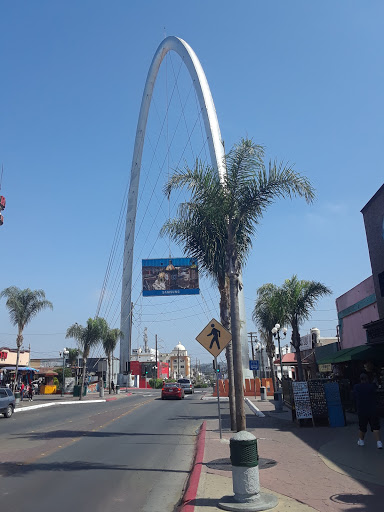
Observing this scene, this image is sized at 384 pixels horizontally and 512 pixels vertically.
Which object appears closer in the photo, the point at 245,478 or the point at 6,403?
the point at 245,478

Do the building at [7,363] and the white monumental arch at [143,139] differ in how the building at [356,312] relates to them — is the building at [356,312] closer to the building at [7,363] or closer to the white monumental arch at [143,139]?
the white monumental arch at [143,139]

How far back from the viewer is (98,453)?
11.6 meters

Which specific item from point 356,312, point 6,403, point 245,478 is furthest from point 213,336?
point 6,403

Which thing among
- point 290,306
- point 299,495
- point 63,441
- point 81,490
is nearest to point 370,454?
point 299,495

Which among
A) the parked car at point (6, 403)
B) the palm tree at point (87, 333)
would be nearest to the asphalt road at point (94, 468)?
the parked car at point (6, 403)

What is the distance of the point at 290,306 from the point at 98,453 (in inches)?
759

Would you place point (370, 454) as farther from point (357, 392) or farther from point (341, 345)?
point (341, 345)

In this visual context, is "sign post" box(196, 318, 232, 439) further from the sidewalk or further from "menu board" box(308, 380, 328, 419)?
"menu board" box(308, 380, 328, 419)

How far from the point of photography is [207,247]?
14.6 meters

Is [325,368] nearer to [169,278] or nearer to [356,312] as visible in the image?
[356,312]

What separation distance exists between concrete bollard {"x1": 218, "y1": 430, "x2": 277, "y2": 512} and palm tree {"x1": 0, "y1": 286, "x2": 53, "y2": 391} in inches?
1411

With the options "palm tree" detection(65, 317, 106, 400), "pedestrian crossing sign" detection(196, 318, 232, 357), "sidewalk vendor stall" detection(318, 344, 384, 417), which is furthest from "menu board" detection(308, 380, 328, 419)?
"palm tree" detection(65, 317, 106, 400)

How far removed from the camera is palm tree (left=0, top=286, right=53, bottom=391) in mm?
39312

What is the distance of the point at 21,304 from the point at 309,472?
35328mm
